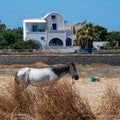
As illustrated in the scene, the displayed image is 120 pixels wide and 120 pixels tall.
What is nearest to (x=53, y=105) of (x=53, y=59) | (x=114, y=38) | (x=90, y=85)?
(x=90, y=85)

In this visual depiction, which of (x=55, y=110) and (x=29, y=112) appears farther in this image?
(x=29, y=112)

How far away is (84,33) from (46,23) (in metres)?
20.3

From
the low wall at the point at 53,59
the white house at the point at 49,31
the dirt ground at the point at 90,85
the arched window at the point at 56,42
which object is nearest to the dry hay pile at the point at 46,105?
the dirt ground at the point at 90,85

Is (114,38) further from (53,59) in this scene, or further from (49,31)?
(53,59)

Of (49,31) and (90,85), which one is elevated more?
(49,31)

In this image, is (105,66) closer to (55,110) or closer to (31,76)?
(31,76)

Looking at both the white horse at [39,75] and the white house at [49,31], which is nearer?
the white horse at [39,75]

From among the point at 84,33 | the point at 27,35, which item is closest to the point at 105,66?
the point at 84,33

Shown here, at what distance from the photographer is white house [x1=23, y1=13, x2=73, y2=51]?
10562 centimetres

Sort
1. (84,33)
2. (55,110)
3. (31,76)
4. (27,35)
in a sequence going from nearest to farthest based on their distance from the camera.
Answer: (55,110) < (31,76) < (84,33) < (27,35)

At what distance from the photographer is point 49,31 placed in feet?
351

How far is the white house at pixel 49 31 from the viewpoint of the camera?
347 ft

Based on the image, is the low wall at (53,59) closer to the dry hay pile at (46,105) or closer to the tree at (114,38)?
the dry hay pile at (46,105)

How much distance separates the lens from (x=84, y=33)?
95250 millimetres
